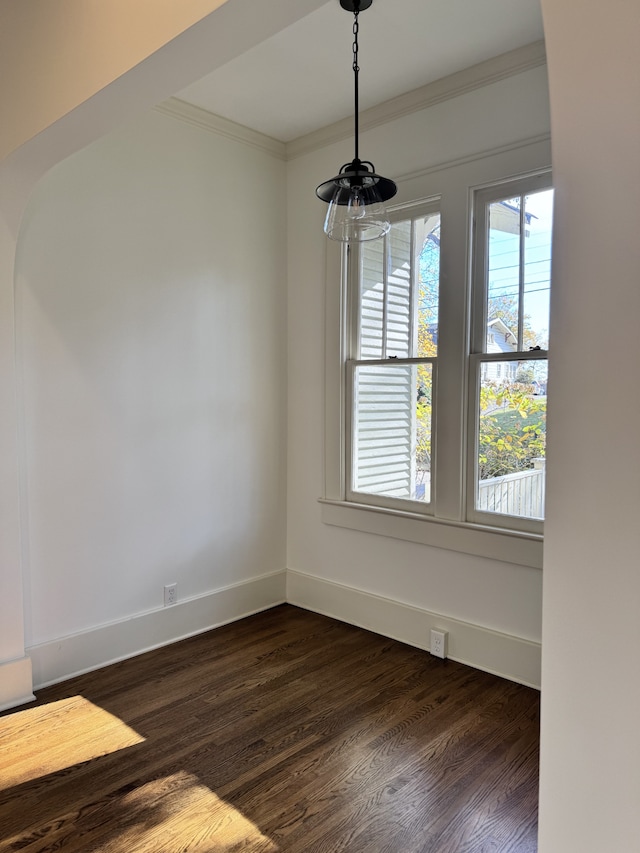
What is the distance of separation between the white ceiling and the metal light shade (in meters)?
0.74

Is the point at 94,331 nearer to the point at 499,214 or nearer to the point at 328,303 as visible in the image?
the point at 328,303

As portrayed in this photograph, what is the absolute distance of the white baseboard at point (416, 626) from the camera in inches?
109

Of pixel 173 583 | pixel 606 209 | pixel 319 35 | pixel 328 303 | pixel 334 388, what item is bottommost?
pixel 173 583

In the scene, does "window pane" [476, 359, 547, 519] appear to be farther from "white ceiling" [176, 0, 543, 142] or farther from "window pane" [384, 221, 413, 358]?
"white ceiling" [176, 0, 543, 142]

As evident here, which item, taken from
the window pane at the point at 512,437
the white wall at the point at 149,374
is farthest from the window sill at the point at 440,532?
the white wall at the point at 149,374

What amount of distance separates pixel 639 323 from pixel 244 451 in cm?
297

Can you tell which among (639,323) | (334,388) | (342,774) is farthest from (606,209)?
(334,388)

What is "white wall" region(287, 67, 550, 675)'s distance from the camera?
2.73 m

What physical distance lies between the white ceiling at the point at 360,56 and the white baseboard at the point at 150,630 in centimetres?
280

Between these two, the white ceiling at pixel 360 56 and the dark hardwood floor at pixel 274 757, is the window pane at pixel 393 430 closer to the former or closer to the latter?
the dark hardwood floor at pixel 274 757

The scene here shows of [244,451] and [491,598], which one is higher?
[244,451]

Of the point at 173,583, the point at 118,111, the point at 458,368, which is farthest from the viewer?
the point at 173,583

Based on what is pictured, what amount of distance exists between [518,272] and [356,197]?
39.3 inches

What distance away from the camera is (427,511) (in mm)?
3133
